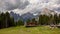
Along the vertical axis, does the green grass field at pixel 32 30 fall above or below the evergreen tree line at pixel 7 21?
below

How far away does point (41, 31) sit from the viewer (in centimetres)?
546

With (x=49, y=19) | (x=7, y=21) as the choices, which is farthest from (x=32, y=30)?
(x=7, y=21)

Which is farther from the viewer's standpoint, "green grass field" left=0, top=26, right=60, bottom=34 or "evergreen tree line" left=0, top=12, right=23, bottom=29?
"evergreen tree line" left=0, top=12, right=23, bottom=29

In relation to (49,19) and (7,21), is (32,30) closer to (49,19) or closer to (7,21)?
(49,19)

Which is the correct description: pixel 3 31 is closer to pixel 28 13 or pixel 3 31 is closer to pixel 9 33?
pixel 9 33

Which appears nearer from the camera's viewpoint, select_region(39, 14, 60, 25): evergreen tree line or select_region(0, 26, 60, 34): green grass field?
select_region(0, 26, 60, 34): green grass field

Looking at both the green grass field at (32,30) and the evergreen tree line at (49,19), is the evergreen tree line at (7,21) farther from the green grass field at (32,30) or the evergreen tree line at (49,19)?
the evergreen tree line at (49,19)

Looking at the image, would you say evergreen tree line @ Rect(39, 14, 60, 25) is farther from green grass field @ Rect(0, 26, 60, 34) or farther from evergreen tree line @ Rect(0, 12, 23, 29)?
evergreen tree line @ Rect(0, 12, 23, 29)

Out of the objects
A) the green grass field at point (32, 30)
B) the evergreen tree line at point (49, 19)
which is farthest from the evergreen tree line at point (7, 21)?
the evergreen tree line at point (49, 19)

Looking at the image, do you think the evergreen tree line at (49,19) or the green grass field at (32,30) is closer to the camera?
the green grass field at (32,30)

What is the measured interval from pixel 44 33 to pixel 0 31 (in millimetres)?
1674

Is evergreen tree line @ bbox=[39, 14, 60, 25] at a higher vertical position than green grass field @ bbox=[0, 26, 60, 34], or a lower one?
higher

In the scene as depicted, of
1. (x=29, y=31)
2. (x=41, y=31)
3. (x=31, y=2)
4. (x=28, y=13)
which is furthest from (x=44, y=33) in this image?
(x=31, y=2)

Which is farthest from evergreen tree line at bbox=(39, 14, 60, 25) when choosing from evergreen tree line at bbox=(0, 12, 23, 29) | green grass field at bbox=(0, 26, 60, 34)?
evergreen tree line at bbox=(0, 12, 23, 29)
